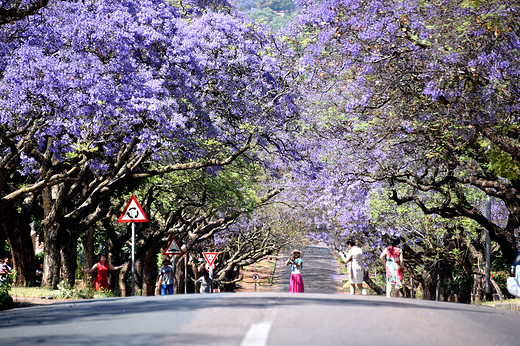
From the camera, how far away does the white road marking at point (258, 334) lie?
24.6 feet

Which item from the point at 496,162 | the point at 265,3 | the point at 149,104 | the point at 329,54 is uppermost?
the point at 265,3

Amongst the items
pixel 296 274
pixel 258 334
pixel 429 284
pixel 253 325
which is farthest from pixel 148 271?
pixel 258 334

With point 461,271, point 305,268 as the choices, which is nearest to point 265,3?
point 305,268

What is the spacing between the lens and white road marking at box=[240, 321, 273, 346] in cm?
748

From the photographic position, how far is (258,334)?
26.7 feet

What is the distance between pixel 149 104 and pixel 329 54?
5116 mm

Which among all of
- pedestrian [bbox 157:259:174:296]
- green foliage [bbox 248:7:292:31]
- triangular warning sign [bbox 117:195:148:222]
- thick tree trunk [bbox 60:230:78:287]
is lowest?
pedestrian [bbox 157:259:174:296]

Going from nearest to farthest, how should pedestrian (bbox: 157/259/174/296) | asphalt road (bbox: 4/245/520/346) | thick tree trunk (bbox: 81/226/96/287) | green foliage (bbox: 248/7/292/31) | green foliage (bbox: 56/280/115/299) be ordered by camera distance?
asphalt road (bbox: 4/245/520/346) → green foliage (bbox: 56/280/115/299) → pedestrian (bbox: 157/259/174/296) → green foliage (bbox: 248/7/292/31) → thick tree trunk (bbox: 81/226/96/287)

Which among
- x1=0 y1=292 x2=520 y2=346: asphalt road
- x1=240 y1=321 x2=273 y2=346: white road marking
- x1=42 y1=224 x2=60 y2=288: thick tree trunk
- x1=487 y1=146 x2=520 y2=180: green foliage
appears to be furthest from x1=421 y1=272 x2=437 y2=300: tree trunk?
x1=240 y1=321 x2=273 y2=346: white road marking

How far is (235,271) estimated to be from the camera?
6197 centimetres

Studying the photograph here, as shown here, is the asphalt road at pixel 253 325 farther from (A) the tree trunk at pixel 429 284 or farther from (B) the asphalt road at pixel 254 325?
(A) the tree trunk at pixel 429 284

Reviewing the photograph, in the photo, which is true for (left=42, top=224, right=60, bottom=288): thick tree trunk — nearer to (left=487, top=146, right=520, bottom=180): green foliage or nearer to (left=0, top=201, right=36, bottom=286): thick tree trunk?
(left=0, top=201, right=36, bottom=286): thick tree trunk

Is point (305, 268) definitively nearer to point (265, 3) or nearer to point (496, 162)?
point (496, 162)

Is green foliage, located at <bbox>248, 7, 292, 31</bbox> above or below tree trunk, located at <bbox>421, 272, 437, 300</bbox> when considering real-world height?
above
